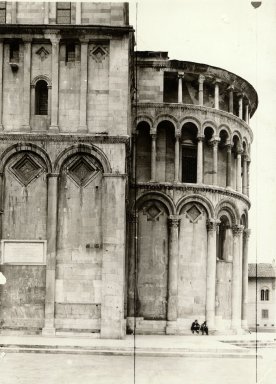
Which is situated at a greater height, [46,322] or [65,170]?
[65,170]

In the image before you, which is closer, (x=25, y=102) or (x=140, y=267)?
(x=25, y=102)

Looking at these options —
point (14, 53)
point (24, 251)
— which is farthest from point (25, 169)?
point (14, 53)

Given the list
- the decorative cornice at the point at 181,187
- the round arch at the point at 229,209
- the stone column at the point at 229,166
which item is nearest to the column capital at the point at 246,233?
the round arch at the point at 229,209

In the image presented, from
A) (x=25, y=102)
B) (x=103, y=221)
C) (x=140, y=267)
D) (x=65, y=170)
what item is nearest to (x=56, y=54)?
(x=25, y=102)

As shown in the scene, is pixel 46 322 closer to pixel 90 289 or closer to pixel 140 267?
pixel 90 289

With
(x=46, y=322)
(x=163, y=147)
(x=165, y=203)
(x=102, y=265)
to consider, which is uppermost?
(x=163, y=147)

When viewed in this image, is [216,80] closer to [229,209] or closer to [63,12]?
[229,209]

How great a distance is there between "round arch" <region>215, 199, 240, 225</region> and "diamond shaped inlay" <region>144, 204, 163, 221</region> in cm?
297

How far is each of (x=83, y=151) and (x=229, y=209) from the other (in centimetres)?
1236

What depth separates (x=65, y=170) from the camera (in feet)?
97.2

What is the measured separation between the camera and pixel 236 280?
1569 inches

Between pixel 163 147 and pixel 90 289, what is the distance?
37.7ft

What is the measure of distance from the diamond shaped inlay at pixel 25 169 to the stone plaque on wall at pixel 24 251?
2396 millimetres

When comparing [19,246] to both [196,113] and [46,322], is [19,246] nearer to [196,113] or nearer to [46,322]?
[46,322]
